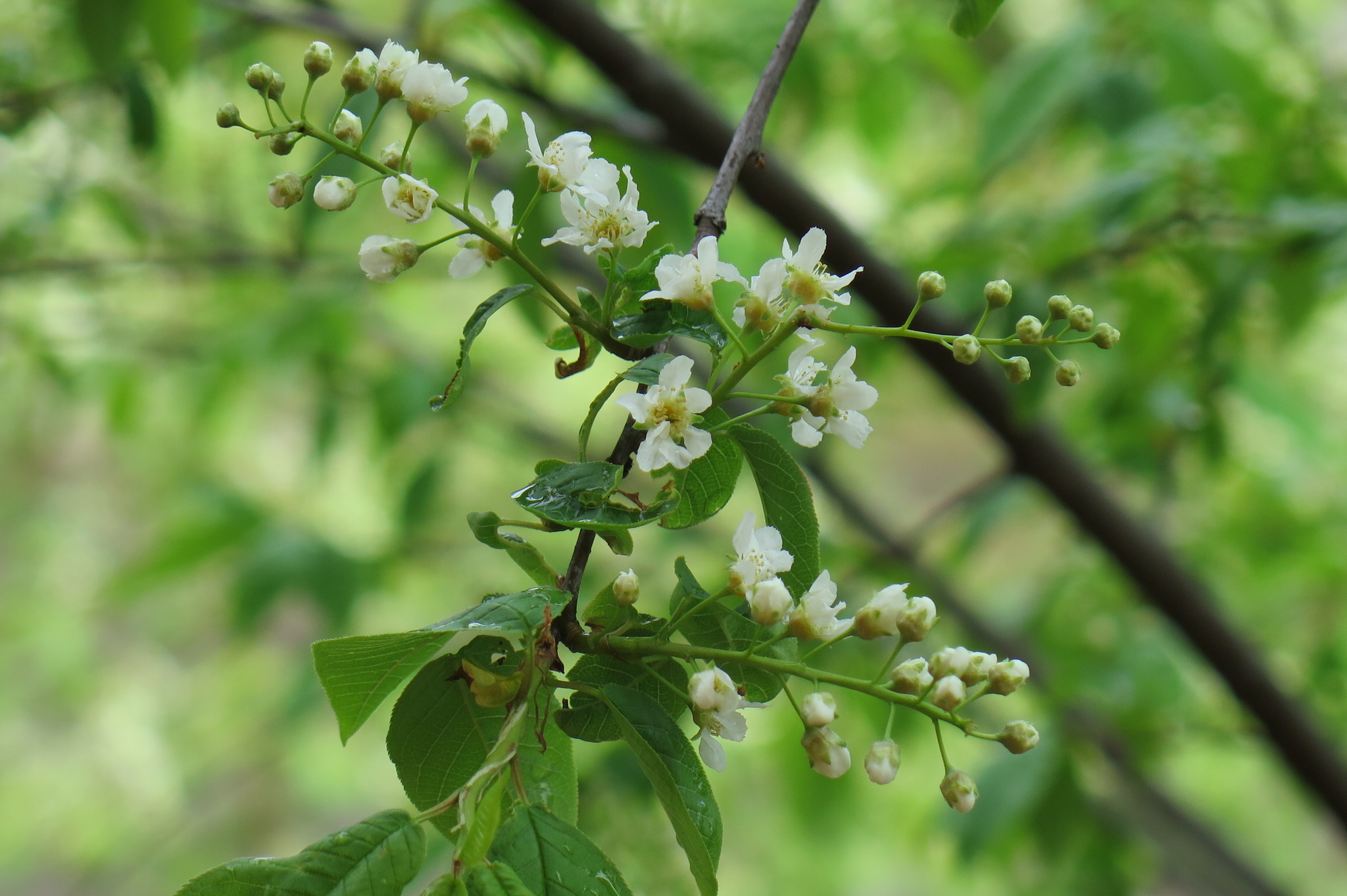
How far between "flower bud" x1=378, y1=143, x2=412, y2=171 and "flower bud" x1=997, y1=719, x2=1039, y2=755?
0.98 feet

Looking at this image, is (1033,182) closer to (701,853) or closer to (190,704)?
(701,853)

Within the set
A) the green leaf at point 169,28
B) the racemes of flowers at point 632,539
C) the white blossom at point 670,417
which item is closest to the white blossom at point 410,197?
the racemes of flowers at point 632,539

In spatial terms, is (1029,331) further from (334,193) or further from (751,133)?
(334,193)

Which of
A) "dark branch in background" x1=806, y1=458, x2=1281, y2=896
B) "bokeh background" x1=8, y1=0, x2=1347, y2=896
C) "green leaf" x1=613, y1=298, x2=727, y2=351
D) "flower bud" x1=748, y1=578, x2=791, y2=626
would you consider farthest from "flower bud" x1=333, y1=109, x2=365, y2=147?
"dark branch in background" x1=806, y1=458, x2=1281, y2=896

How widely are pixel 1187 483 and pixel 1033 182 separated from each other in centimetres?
67

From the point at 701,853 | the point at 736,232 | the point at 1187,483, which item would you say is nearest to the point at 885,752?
the point at 701,853

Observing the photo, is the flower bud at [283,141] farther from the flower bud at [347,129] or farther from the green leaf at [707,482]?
the green leaf at [707,482]

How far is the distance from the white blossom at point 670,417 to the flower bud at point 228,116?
0.61ft

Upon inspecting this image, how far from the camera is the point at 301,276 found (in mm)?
1547

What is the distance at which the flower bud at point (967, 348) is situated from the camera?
1.23 feet

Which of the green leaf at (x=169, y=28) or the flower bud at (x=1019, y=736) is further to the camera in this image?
the green leaf at (x=169, y=28)

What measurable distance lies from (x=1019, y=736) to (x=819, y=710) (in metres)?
0.07

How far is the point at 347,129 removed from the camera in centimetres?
40

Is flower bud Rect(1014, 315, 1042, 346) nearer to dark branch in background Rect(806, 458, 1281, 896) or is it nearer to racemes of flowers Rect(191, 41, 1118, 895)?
racemes of flowers Rect(191, 41, 1118, 895)
